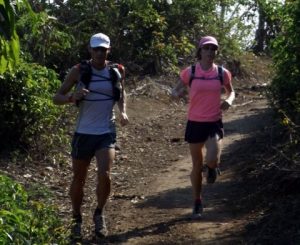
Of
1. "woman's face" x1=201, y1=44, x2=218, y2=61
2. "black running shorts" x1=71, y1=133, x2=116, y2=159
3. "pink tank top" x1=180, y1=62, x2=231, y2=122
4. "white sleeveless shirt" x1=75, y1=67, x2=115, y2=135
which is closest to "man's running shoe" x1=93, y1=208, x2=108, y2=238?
"black running shorts" x1=71, y1=133, x2=116, y2=159

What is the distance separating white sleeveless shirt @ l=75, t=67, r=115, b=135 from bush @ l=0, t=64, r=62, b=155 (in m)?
2.80

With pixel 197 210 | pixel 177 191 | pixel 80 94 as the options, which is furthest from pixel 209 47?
pixel 177 191

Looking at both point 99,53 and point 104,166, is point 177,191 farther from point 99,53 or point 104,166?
point 99,53

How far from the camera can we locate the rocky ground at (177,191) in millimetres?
7508

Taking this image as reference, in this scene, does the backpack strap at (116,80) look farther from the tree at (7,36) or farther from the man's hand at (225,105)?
the tree at (7,36)

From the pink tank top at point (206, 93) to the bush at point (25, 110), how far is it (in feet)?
9.64

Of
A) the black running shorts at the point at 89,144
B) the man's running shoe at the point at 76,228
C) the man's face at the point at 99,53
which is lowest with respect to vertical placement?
the man's running shoe at the point at 76,228

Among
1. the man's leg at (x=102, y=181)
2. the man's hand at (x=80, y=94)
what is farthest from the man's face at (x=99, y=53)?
the man's leg at (x=102, y=181)

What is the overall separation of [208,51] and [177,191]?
7.52ft

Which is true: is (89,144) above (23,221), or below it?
above

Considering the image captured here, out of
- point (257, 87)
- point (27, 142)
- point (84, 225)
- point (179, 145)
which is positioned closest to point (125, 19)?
point (257, 87)

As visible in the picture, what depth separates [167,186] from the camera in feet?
32.9

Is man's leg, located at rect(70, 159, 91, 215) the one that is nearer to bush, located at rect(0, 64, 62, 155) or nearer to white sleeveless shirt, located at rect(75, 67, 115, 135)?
white sleeveless shirt, located at rect(75, 67, 115, 135)

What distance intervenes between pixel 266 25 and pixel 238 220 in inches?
736
